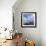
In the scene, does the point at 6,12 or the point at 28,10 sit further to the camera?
the point at 28,10

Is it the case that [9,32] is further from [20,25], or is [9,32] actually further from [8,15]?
[20,25]

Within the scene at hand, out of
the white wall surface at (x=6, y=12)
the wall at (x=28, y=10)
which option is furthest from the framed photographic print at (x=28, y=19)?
the white wall surface at (x=6, y=12)

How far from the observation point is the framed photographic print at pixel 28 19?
588 centimetres

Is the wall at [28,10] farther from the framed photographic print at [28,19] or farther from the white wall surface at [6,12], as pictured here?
the white wall surface at [6,12]

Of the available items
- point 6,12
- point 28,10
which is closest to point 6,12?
point 6,12

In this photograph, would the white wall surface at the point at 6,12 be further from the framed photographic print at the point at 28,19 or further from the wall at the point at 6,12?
the framed photographic print at the point at 28,19

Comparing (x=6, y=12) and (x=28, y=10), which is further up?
(x=28, y=10)

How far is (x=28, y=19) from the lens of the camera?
589cm

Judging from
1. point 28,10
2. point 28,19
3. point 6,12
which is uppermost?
point 28,10

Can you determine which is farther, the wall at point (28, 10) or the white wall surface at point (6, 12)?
the wall at point (28, 10)

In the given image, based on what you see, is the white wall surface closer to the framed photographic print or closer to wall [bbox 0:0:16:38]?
wall [bbox 0:0:16:38]

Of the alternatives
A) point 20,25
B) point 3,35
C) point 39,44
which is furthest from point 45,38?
point 3,35

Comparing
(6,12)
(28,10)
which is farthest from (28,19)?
(6,12)

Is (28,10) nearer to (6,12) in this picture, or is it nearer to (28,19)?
(28,19)
